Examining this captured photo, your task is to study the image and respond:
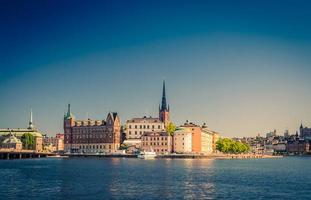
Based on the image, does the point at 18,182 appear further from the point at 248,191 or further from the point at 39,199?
the point at 248,191

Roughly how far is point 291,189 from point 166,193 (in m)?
18.8

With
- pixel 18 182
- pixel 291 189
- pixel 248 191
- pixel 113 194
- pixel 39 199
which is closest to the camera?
pixel 39 199

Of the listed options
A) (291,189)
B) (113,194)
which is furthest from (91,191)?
(291,189)

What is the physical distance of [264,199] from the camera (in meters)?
55.5

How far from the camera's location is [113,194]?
186ft

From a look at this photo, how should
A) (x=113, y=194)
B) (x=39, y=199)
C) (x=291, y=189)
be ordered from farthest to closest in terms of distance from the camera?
(x=291, y=189)
(x=113, y=194)
(x=39, y=199)

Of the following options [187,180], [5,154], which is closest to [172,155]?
[5,154]

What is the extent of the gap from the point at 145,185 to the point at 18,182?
60.6 feet

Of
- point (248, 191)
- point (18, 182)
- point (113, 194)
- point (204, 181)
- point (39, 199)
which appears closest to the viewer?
point (39, 199)

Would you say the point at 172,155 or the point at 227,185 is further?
the point at 172,155

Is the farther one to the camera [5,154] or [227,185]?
[5,154]

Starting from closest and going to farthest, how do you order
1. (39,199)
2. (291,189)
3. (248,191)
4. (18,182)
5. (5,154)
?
(39,199) → (248,191) → (291,189) → (18,182) → (5,154)

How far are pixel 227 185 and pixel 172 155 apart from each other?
128 m

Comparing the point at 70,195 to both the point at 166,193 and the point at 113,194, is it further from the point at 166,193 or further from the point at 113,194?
the point at 166,193
